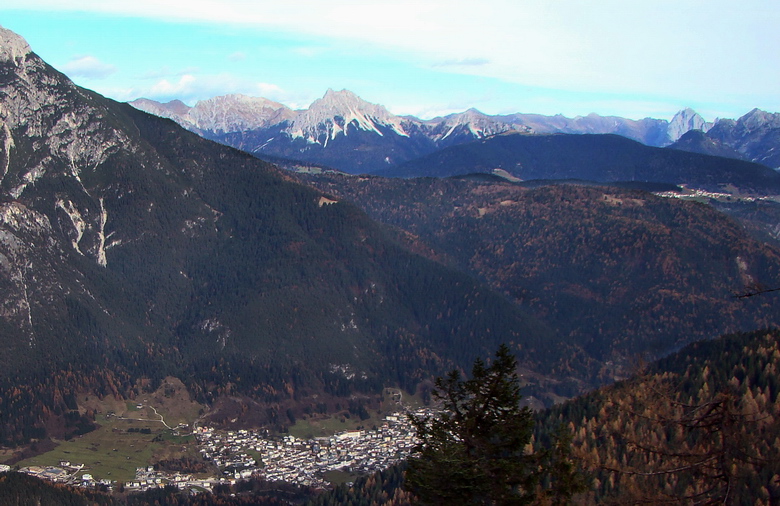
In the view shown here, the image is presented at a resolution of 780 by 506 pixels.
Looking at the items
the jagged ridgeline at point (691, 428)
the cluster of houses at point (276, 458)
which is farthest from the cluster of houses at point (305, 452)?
the jagged ridgeline at point (691, 428)

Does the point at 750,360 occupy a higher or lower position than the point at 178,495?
higher

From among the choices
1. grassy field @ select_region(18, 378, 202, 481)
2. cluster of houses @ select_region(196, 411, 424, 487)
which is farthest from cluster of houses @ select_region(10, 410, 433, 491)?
grassy field @ select_region(18, 378, 202, 481)

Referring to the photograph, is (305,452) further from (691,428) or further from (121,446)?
(691,428)

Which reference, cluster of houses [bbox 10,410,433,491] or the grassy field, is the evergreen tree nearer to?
cluster of houses [bbox 10,410,433,491]

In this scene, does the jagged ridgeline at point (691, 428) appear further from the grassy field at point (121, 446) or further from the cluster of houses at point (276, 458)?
the grassy field at point (121, 446)

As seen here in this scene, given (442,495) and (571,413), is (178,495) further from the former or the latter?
(442,495)

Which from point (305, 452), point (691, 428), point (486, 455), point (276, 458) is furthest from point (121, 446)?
point (691, 428)

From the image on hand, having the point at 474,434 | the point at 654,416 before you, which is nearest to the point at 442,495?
the point at 474,434

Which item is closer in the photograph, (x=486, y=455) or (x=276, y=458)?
(x=486, y=455)
